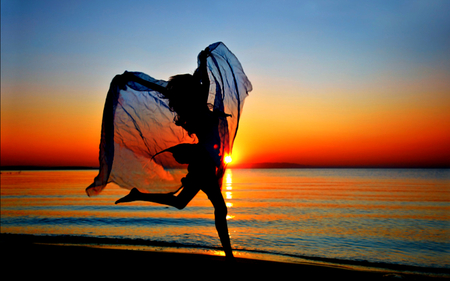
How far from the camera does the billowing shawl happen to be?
17.8 ft

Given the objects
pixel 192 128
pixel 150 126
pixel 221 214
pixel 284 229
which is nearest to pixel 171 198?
pixel 221 214

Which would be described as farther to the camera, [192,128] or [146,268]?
[146,268]

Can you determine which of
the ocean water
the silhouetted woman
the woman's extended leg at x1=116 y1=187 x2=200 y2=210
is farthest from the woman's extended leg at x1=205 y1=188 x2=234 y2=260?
the ocean water

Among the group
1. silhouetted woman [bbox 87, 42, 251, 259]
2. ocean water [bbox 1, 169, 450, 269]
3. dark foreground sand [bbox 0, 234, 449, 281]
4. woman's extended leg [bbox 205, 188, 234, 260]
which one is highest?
silhouetted woman [bbox 87, 42, 251, 259]

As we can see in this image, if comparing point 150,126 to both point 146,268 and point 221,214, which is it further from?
point 146,268

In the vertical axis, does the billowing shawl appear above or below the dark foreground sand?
above

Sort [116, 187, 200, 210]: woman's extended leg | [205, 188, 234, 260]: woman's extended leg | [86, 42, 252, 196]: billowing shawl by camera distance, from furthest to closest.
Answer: [86, 42, 252, 196]: billowing shawl, [116, 187, 200, 210]: woman's extended leg, [205, 188, 234, 260]: woman's extended leg

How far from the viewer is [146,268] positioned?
535cm

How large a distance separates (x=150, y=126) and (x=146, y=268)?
245 centimetres

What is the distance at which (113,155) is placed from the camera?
5.44m

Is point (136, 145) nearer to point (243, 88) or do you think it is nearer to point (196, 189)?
point (196, 189)

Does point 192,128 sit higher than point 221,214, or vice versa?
point 192,128

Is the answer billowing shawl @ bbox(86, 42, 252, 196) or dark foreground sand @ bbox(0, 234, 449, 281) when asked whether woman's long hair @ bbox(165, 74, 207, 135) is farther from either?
dark foreground sand @ bbox(0, 234, 449, 281)

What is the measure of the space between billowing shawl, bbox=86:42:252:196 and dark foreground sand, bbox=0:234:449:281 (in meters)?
1.34
